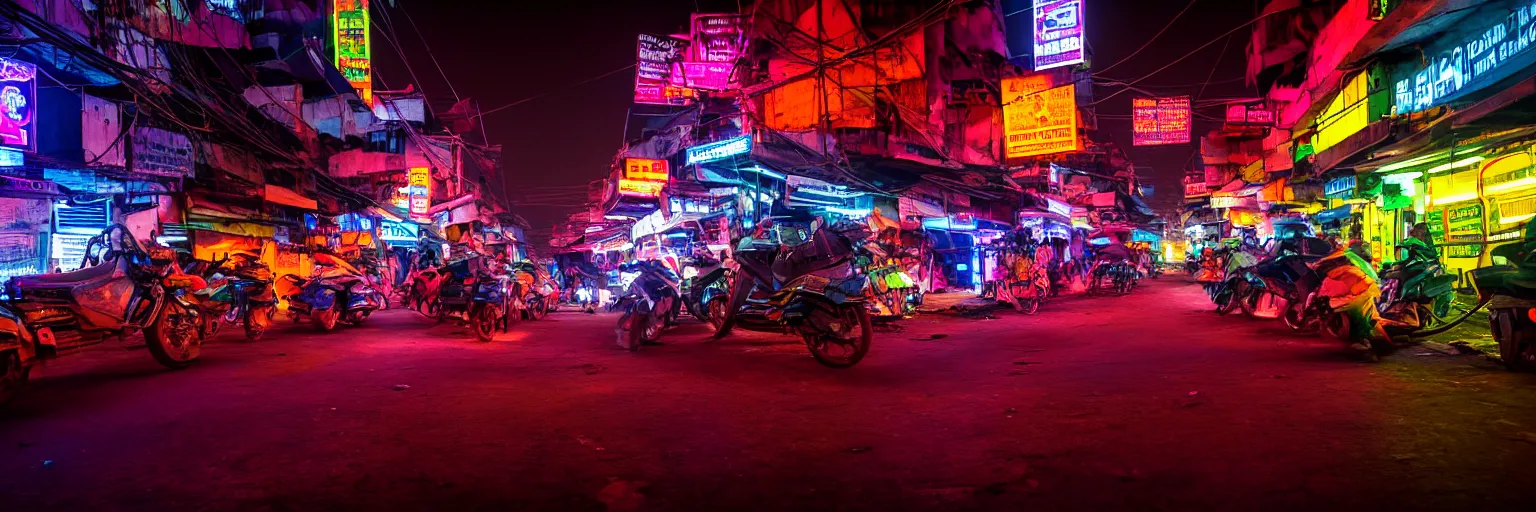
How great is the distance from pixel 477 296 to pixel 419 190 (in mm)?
19209

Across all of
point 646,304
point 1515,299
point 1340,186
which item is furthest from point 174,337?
point 1340,186

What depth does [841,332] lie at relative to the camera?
A: 770 centimetres

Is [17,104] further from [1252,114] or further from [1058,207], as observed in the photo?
[1252,114]

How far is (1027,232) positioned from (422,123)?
2527 centimetres

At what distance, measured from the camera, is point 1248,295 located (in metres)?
12.2

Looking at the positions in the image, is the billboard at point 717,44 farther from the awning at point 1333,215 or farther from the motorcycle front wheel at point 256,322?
the awning at point 1333,215

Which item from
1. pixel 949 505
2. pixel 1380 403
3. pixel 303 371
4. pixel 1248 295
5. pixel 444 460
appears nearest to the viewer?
pixel 949 505

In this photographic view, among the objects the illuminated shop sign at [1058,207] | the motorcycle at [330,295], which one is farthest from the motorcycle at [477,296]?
the illuminated shop sign at [1058,207]

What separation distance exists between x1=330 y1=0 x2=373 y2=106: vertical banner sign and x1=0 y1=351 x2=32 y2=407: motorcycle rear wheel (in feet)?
55.4

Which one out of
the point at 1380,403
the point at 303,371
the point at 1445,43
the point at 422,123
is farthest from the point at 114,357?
the point at 422,123

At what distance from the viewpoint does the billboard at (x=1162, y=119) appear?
72.9 ft

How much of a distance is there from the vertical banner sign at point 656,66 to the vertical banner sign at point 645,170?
2186 millimetres

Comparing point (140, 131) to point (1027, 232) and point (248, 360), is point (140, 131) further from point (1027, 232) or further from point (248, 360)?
point (1027, 232)

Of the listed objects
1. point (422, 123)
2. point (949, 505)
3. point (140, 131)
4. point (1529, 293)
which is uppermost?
point (422, 123)
